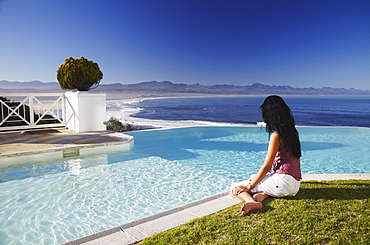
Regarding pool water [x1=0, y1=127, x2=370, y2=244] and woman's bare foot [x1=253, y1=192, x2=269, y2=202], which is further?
pool water [x1=0, y1=127, x2=370, y2=244]

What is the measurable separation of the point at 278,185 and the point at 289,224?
0.60 m

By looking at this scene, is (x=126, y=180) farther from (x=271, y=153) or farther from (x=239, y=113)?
(x=239, y=113)

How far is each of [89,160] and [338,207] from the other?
15.4 feet

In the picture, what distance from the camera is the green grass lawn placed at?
86.1 inches

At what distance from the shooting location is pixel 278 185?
9.81 ft

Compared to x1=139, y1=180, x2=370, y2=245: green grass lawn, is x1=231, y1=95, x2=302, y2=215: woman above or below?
above

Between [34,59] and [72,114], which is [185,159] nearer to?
[72,114]

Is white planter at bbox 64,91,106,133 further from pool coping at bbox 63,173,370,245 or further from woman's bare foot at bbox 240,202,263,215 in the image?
woman's bare foot at bbox 240,202,263,215

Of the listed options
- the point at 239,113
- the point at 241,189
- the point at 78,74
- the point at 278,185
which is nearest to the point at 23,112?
the point at 78,74

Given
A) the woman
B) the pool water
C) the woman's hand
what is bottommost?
the pool water

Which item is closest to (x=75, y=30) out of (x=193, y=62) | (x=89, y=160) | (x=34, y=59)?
(x=34, y=59)

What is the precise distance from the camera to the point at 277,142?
2895 mm

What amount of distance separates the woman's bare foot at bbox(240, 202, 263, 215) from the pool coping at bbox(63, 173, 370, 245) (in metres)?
0.31

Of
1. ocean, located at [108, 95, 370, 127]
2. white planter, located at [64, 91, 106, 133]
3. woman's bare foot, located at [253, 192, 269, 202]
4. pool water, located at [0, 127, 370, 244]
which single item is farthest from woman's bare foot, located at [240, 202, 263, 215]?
ocean, located at [108, 95, 370, 127]
